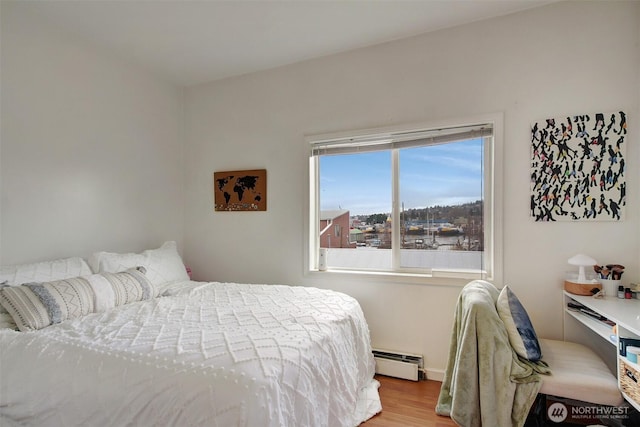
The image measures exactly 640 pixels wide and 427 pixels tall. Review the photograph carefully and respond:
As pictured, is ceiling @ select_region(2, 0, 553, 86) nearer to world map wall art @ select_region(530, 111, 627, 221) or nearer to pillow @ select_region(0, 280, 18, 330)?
world map wall art @ select_region(530, 111, 627, 221)

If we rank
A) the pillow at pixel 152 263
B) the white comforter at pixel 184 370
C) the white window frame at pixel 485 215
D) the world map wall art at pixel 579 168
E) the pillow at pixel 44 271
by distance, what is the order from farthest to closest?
the pillow at pixel 152 263
the white window frame at pixel 485 215
the world map wall art at pixel 579 168
the pillow at pixel 44 271
the white comforter at pixel 184 370

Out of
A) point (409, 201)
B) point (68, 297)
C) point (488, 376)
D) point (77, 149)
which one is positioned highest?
point (77, 149)

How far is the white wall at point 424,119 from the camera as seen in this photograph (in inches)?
82.7

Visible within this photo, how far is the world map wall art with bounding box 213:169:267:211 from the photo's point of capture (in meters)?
3.16

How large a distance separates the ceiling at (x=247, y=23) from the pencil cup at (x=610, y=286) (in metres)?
1.86

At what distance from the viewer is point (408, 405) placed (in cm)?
215

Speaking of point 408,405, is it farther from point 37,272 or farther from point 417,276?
point 37,272

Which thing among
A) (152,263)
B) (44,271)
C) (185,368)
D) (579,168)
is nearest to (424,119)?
(579,168)

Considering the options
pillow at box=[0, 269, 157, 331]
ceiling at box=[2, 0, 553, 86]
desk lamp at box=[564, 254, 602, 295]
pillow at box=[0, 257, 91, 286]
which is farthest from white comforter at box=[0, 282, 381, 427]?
ceiling at box=[2, 0, 553, 86]

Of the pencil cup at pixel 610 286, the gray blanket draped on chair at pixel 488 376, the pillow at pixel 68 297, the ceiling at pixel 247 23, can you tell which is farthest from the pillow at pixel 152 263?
the pencil cup at pixel 610 286

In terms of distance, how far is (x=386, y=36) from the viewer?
2611 millimetres

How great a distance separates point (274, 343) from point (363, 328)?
3.04 feet

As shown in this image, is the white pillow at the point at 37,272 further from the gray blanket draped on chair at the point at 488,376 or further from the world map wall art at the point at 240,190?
the gray blanket draped on chair at the point at 488,376

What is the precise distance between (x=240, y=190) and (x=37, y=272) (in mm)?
1667
